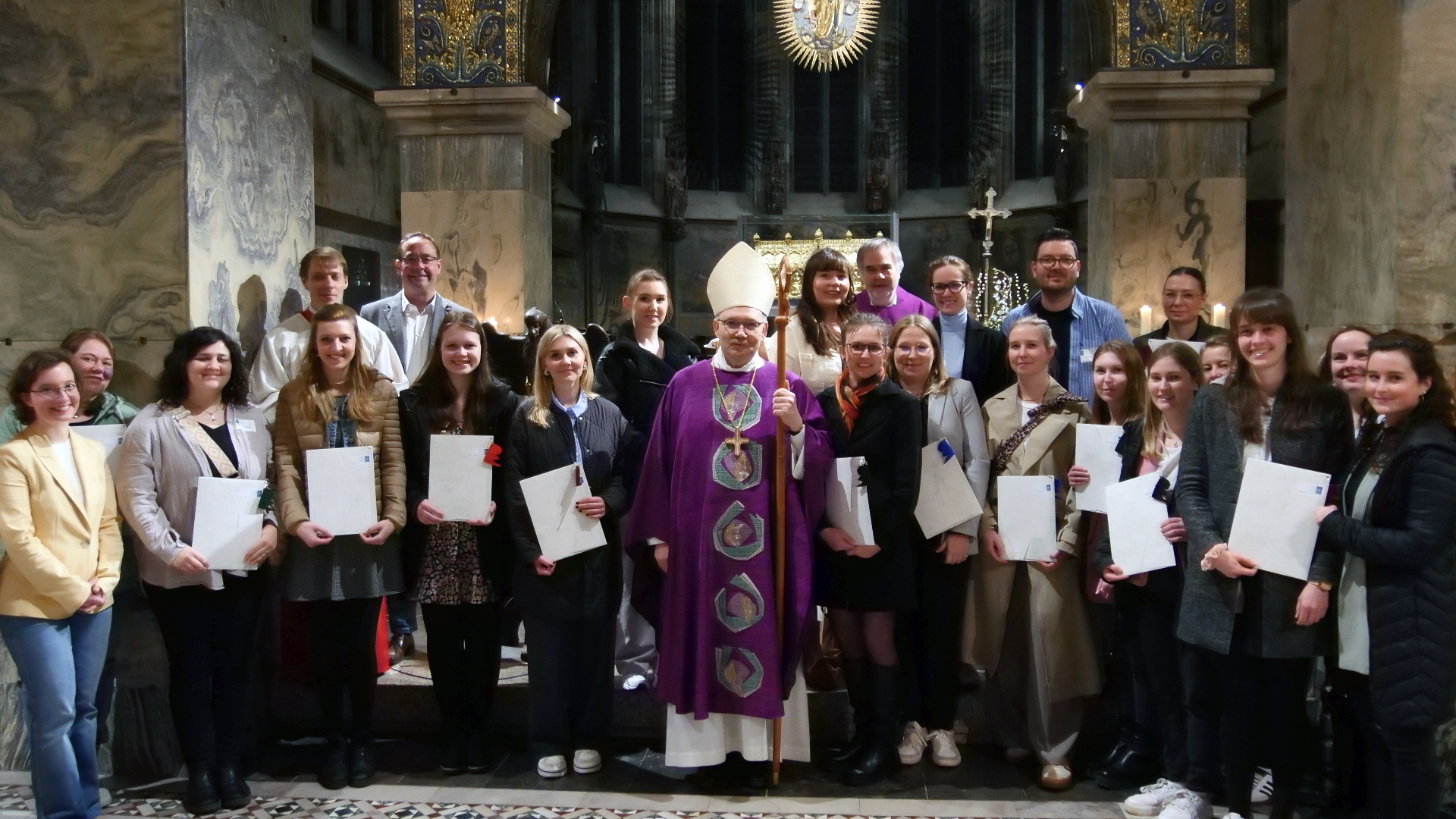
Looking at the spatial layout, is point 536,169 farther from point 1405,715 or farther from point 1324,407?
point 1405,715

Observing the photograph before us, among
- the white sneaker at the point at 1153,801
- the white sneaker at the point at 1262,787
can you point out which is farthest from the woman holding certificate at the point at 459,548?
the white sneaker at the point at 1262,787

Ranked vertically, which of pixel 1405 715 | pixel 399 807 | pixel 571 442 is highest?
pixel 571 442

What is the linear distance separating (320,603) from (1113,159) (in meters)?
5.66

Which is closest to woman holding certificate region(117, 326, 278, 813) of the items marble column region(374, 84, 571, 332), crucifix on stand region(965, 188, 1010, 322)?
marble column region(374, 84, 571, 332)

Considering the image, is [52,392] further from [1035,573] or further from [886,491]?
[1035,573]

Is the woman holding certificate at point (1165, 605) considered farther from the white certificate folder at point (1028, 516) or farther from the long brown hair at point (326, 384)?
the long brown hair at point (326, 384)

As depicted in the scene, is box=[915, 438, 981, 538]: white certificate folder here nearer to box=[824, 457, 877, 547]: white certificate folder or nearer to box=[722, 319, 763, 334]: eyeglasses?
box=[824, 457, 877, 547]: white certificate folder

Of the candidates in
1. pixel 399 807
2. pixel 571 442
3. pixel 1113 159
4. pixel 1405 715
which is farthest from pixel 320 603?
pixel 1113 159

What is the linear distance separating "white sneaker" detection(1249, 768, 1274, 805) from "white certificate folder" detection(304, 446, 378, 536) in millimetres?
3179

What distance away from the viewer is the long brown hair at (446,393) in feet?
13.8

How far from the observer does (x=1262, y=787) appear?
13.3ft

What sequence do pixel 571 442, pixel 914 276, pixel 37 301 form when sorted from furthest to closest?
1. pixel 914 276
2. pixel 37 301
3. pixel 571 442

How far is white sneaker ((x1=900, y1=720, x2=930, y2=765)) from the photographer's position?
13.8 feet

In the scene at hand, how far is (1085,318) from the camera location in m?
4.89
